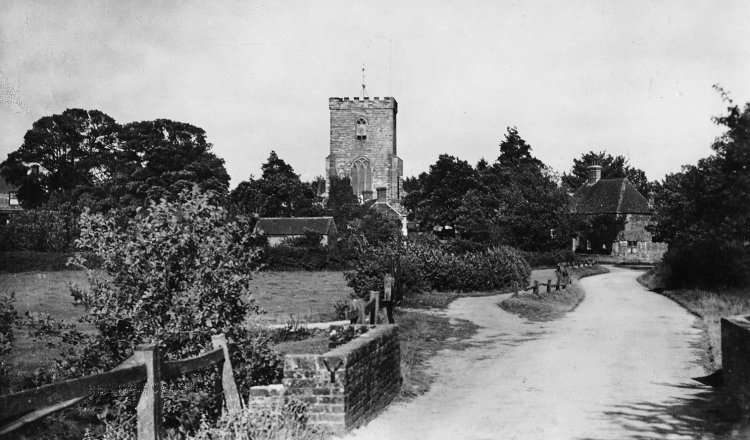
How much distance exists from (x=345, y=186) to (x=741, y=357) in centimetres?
7380

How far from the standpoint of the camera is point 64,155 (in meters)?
59.1

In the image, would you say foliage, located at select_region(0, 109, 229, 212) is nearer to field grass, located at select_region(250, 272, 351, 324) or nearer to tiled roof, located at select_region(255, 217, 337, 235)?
tiled roof, located at select_region(255, 217, 337, 235)

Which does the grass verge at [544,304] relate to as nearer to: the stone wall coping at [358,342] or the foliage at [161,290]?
the stone wall coping at [358,342]

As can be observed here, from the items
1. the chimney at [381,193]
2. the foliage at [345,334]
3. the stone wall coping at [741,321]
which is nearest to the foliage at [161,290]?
the foliage at [345,334]

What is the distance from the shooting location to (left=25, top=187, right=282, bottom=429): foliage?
6.92 m

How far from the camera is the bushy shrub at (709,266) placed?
28209 mm

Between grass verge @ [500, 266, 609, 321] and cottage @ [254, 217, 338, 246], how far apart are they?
38.7 m

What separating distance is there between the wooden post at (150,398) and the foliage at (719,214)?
2300 centimetres

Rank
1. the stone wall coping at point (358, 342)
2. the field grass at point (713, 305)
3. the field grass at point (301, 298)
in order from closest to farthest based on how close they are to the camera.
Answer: the stone wall coping at point (358, 342) < the field grass at point (713, 305) < the field grass at point (301, 298)

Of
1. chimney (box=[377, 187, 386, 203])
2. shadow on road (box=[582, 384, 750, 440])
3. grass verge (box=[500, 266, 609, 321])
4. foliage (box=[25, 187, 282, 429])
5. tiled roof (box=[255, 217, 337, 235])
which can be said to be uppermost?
chimney (box=[377, 187, 386, 203])

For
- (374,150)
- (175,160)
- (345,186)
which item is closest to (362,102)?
(374,150)

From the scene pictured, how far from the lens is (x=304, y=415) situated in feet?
22.8

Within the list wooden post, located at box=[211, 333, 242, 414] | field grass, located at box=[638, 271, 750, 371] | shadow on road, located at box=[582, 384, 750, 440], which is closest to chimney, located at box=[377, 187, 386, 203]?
field grass, located at box=[638, 271, 750, 371]

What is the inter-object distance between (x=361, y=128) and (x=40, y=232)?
47945 millimetres
